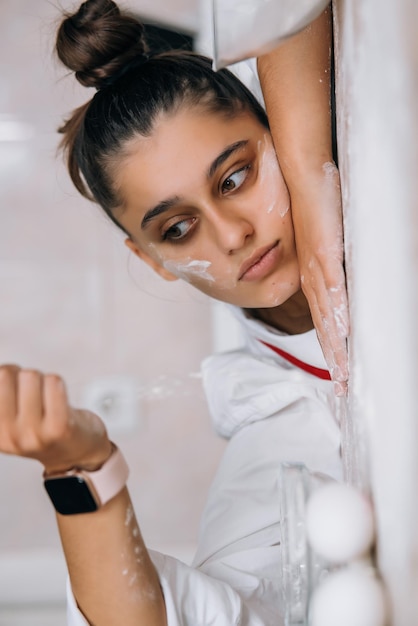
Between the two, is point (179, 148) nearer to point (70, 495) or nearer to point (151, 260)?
point (151, 260)

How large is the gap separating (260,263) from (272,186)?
67mm

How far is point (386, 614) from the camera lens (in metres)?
0.37

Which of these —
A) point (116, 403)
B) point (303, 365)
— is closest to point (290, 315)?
point (303, 365)

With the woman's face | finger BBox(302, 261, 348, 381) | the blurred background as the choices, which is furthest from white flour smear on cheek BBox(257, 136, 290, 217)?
the blurred background

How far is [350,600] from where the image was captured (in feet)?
1.24

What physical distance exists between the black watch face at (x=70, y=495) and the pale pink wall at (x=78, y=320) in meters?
0.66

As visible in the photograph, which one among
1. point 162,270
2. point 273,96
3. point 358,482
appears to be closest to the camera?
point 358,482

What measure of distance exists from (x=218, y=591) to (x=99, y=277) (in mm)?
714

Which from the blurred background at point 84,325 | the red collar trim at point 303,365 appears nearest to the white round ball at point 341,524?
the red collar trim at point 303,365

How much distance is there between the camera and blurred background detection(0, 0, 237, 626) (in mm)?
1172

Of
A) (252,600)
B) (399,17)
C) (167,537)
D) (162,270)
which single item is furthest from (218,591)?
(167,537)

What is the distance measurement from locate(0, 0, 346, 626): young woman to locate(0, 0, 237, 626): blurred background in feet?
1.09

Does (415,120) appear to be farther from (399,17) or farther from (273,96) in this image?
(273,96)

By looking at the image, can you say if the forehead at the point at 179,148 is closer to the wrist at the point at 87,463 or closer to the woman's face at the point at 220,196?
the woman's face at the point at 220,196
